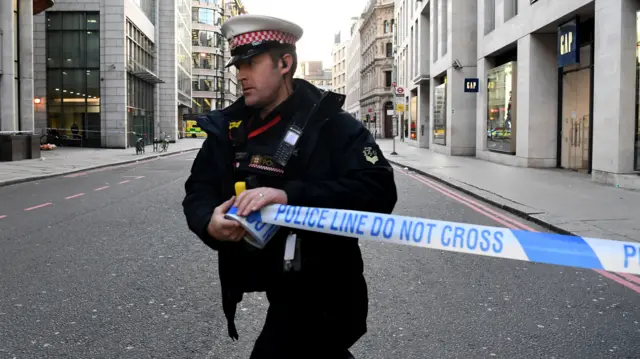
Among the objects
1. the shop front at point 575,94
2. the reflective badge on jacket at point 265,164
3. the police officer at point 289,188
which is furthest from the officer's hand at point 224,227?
the shop front at point 575,94

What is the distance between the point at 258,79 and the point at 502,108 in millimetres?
21904

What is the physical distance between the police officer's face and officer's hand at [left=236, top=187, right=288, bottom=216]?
16.0 inches

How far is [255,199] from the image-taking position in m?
2.08

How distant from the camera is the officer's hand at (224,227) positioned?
2.12m

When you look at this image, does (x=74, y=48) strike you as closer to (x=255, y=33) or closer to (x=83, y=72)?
(x=83, y=72)

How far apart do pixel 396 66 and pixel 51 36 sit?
35.0 metres

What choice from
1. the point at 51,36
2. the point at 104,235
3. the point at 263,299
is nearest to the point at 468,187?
the point at 104,235

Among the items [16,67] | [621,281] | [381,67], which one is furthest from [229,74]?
[621,281]

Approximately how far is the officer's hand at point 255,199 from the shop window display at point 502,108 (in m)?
20.8

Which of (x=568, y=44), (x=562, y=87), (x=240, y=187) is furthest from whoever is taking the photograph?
(x=562, y=87)

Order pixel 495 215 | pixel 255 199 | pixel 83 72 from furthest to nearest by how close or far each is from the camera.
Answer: pixel 83 72 → pixel 495 215 → pixel 255 199

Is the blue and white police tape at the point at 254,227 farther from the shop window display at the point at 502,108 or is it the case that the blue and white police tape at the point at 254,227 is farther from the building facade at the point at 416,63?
the building facade at the point at 416,63

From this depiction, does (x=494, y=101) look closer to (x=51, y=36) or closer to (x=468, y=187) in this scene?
(x=468, y=187)

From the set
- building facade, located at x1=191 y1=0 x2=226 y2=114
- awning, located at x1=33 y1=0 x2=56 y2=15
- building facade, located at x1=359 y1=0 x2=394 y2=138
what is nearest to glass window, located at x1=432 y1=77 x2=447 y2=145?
awning, located at x1=33 y1=0 x2=56 y2=15
